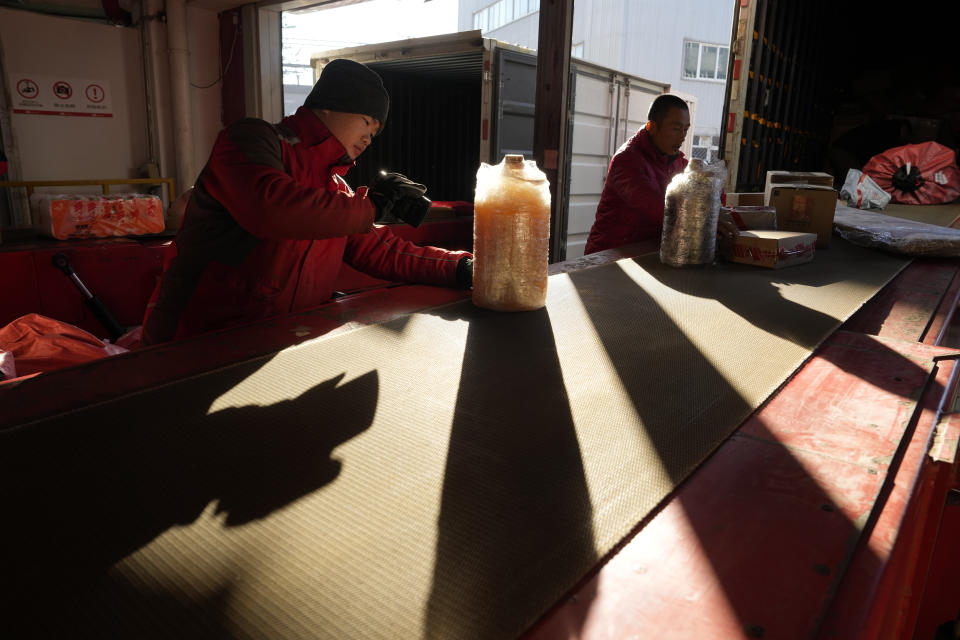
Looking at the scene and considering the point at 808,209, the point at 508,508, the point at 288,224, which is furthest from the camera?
the point at 808,209

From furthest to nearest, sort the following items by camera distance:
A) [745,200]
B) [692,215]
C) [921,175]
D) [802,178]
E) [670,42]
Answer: [670,42], [921,175], [802,178], [745,200], [692,215]

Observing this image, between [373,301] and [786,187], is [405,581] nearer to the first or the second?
[373,301]

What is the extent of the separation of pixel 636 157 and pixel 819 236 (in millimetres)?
1139

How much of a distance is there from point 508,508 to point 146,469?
1.47ft

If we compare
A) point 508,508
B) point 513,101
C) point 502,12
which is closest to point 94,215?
point 513,101

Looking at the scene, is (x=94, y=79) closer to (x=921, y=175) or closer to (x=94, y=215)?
(x=94, y=215)

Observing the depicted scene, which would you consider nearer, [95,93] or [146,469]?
[146,469]

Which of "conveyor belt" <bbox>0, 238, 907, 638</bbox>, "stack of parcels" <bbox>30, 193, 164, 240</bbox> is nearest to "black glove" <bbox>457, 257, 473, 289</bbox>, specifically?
"conveyor belt" <bbox>0, 238, 907, 638</bbox>

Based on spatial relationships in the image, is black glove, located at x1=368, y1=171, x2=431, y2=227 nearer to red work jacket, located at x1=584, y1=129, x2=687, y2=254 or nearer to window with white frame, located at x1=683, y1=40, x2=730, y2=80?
red work jacket, located at x1=584, y1=129, x2=687, y2=254

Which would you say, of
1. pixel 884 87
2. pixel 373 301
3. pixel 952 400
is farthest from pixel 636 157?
pixel 884 87

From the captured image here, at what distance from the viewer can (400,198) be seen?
1.92 meters

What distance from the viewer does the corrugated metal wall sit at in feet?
18.1

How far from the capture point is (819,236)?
9.29ft

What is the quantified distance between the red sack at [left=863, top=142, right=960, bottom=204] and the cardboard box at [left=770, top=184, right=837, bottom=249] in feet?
13.3
